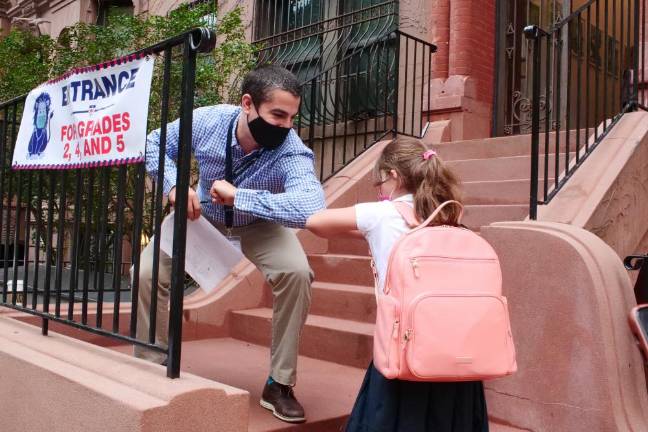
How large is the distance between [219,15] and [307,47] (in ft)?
7.35

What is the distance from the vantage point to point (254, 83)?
10.1ft

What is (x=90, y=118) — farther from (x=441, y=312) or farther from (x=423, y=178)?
(x=441, y=312)

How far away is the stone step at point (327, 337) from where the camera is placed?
4133mm

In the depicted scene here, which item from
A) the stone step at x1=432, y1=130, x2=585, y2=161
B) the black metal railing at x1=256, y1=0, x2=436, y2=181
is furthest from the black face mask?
the black metal railing at x1=256, y1=0, x2=436, y2=181

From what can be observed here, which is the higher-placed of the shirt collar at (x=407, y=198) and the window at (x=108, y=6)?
the window at (x=108, y=6)

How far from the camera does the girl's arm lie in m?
2.40

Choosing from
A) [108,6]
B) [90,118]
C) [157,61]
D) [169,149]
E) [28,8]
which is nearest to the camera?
[90,118]

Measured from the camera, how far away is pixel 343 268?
5203 millimetres

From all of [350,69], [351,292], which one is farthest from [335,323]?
[350,69]

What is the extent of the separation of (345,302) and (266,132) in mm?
1978

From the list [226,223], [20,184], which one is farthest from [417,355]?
[20,184]

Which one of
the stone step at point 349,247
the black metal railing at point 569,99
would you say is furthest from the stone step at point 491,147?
the stone step at point 349,247

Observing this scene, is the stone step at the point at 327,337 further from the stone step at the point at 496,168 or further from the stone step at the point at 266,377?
the stone step at the point at 496,168

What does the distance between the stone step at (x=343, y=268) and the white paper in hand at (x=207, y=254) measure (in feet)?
6.70
